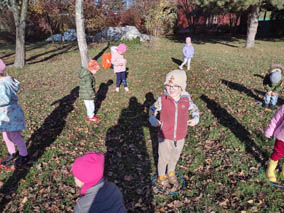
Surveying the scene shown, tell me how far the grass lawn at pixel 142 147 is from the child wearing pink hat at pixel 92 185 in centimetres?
205

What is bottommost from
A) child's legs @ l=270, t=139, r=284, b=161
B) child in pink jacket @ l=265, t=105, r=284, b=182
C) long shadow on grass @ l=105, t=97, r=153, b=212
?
long shadow on grass @ l=105, t=97, r=153, b=212

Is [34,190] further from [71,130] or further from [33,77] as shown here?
[33,77]

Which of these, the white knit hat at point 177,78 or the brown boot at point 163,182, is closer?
the white knit hat at point 177,78

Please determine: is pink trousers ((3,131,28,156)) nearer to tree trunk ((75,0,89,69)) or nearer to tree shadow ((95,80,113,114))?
tree shadow ((95,80,113,114))

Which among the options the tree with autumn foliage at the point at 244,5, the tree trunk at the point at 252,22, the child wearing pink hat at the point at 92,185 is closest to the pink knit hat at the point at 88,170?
the child wearing pink hat at the point at 92,185

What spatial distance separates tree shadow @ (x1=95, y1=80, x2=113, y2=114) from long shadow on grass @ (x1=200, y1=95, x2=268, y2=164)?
4.22 metres

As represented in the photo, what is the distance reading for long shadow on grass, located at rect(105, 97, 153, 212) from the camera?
402 cm

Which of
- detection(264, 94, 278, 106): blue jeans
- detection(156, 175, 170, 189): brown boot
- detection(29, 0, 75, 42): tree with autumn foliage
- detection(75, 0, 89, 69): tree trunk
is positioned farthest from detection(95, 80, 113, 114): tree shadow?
detection(29, 0, 75, 42): tree with autumn foliage

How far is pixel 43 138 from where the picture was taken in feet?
19.3

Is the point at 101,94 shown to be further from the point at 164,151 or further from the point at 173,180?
the point at 164,151

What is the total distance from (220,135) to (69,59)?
14.0 meters

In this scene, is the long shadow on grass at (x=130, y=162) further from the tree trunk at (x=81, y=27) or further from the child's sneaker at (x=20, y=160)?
the tree trunk at (x=81, y=27)

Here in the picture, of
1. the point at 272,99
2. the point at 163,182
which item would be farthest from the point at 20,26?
the point at 272,99

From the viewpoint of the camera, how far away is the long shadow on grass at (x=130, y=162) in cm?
402
